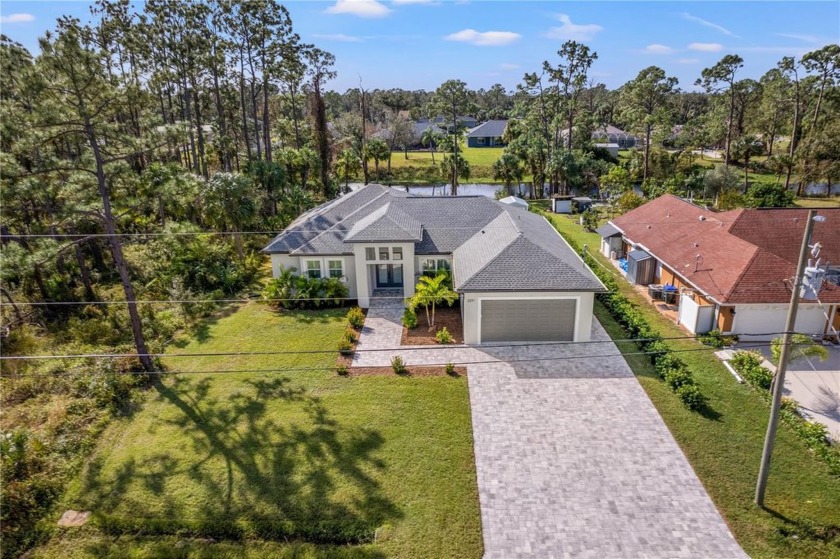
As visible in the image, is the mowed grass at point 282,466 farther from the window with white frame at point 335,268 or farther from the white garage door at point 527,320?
the window with white frame at point 335,268

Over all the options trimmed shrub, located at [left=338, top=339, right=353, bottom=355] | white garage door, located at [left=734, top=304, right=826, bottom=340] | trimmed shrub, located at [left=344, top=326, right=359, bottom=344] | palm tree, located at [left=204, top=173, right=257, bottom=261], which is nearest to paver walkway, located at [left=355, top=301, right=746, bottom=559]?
trimmed shrub, located at [left=338, top=339, right=353, bottom=355]

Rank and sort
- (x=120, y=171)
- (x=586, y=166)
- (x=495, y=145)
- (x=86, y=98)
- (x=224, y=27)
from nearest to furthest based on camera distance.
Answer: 1. (x=86, y=98)
2. (x=120, y=171)
3. (x=224, y=27)
4. (x=586, y=166)
5. (x=495, y=145)

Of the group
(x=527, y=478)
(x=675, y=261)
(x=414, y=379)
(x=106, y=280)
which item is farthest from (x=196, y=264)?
(x=675, y=261)

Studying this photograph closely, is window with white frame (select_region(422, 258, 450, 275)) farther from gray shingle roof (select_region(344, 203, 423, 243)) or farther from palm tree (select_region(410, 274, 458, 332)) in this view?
palm tree (select_region(410, 274, 458, 332))

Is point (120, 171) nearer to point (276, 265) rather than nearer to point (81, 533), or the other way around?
point (276, 265)

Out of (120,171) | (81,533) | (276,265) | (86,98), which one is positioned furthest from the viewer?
(276,265)

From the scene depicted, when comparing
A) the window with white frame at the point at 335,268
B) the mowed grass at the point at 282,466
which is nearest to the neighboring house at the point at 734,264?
the mowed grass at the point at 282,466
